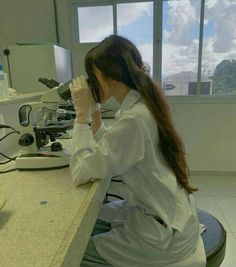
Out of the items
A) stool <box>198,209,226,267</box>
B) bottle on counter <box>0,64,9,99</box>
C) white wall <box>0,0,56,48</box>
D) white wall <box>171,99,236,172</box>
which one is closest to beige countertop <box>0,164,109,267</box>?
stool <box>198,209,226,267</box>

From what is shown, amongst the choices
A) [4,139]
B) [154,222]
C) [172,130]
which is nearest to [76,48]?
[4,139]

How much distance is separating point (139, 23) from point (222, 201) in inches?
89.3

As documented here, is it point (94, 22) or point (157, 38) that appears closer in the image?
point (157, 38)

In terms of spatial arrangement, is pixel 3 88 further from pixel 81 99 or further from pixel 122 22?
pixel 122 22

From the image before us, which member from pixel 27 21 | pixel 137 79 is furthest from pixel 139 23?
pixel 137 79

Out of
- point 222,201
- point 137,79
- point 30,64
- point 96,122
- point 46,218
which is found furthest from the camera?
point 222,201

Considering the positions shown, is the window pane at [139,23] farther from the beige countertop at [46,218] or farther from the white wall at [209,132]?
the beige countertop at [46,218]

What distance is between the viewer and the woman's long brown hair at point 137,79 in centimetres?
95

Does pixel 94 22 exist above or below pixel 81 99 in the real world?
above

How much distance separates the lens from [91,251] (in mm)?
912

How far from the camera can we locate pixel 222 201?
253cm

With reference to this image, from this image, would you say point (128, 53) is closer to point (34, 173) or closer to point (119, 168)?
point (119, 168)

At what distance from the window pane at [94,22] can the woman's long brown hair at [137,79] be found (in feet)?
7.58

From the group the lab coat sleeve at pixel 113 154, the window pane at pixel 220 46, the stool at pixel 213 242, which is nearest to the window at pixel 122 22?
the window pane at pixel 220 46
